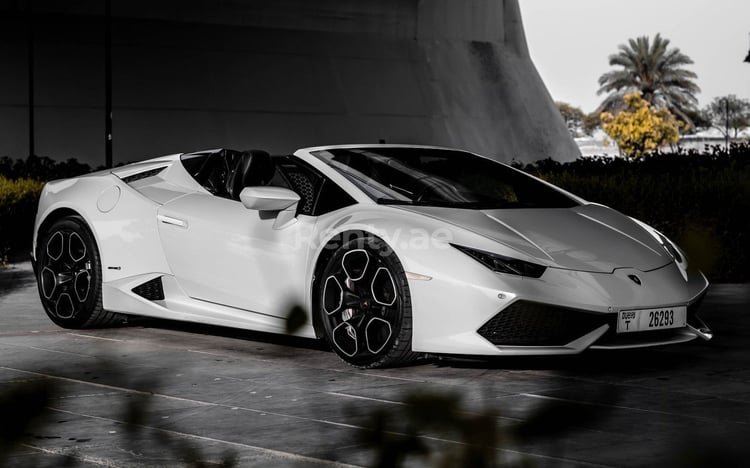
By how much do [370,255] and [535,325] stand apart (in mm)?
935

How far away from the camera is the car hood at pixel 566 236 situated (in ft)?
19.4

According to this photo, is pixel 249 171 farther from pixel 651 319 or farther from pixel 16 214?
pixel 16 214

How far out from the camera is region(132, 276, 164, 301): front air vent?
285 inches

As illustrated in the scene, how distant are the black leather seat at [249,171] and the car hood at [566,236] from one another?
1161 millimetres

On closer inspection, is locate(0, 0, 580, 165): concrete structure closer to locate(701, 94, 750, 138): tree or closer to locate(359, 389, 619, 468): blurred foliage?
locate(359, 389, 619, 468): blurred foliage

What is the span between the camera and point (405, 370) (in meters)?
6.14

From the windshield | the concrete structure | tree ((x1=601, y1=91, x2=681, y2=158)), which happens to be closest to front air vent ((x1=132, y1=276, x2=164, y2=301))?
the windshield

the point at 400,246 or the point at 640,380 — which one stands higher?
the point at 400,246

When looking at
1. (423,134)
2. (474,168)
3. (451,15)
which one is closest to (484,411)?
(474,168)

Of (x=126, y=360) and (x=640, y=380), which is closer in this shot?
(x=640, y=380)

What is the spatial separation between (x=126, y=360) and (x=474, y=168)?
2.43 meters

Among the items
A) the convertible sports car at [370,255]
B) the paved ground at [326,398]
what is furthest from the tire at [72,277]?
the paved ground at [326,398]

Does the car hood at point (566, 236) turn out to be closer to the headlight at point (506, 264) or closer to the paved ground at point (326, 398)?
the headlight at point (506, 264)

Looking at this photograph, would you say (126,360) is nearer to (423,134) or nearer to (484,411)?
(484,411)
